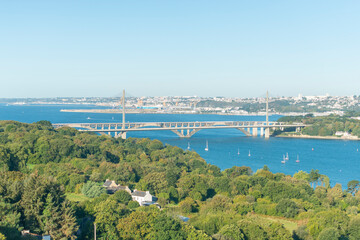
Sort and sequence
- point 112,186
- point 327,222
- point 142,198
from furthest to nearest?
point 112,186 → point 142,198 → point 327,222

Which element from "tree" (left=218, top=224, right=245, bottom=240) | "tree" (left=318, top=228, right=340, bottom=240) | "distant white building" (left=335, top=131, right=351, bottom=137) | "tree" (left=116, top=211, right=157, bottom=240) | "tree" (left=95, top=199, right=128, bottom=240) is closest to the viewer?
"tree" (left=95, top=199, right=128, bottom=240)

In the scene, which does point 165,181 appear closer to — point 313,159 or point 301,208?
point 301,208

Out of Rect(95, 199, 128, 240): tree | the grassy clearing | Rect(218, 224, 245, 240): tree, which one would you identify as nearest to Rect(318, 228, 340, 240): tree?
Rect(218, 224, 245, 240): tree

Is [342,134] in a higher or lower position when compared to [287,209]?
lower

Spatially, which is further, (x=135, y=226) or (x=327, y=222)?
(x=327, y=222)

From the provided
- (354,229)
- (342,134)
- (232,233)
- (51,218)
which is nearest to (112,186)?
(232,233)

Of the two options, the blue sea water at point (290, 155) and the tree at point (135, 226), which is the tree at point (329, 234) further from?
the blue sea water at point (290, 155)

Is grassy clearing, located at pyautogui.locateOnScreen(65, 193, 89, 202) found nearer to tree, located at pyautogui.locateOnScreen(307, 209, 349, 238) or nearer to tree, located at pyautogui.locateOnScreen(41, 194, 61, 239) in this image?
tree, located at pyautogui.locateOnScreen(41, 194, 61, 239)

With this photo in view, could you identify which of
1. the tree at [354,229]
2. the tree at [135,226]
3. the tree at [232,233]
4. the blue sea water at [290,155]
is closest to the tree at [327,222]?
the tree at [354,229]

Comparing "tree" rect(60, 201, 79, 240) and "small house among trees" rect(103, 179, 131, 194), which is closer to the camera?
"tree" rect(60, 201, 79, 240)

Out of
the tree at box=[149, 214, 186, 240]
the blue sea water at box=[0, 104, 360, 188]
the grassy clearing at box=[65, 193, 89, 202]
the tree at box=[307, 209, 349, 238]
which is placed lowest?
the blue sea water at box=[0, 104, 360, 188]

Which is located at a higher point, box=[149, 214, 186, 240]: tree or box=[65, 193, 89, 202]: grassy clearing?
box=[149, 214, 186, 240]: tree

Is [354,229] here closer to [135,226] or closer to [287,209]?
[287,209]
